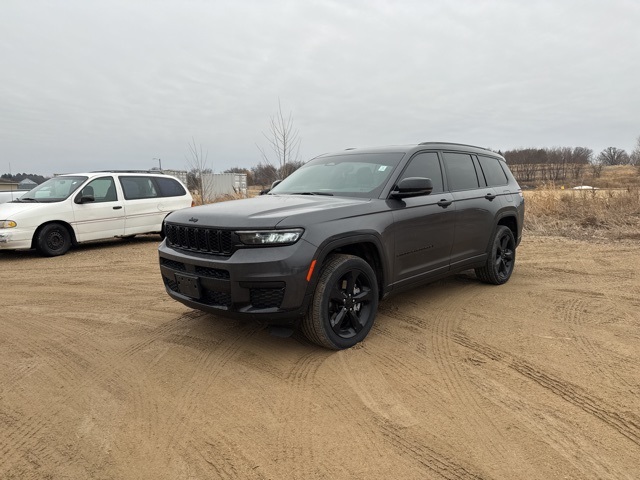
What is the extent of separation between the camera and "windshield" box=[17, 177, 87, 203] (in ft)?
29.1

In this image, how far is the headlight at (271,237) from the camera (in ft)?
10.6

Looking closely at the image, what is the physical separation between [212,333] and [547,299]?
380cm

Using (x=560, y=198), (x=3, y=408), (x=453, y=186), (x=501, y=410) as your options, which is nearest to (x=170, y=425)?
(x=3, y=408)

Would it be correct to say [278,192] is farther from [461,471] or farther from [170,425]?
[461,471]

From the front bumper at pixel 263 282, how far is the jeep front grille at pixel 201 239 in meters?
0.08

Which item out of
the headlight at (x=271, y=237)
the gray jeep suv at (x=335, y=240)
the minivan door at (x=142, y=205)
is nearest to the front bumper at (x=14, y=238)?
the minivan door at (x=142, y=205)

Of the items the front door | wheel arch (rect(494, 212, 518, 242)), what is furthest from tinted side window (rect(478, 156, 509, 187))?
the front door

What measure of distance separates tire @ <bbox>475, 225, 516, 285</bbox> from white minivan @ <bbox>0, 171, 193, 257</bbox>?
7521mm

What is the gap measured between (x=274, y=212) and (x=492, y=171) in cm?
368

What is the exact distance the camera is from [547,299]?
5.04m

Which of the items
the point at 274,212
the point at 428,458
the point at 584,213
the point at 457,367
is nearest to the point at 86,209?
the point at 274,212

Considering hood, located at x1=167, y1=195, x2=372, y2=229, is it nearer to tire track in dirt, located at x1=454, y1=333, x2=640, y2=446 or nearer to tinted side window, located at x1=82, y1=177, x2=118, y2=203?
tire track in dirt, located at x1=454, y1=333, x2=640, y2=446

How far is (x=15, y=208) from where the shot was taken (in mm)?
8398

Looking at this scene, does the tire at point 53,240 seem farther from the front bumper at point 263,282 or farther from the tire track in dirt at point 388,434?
the tire track in dirt at point 388,434
